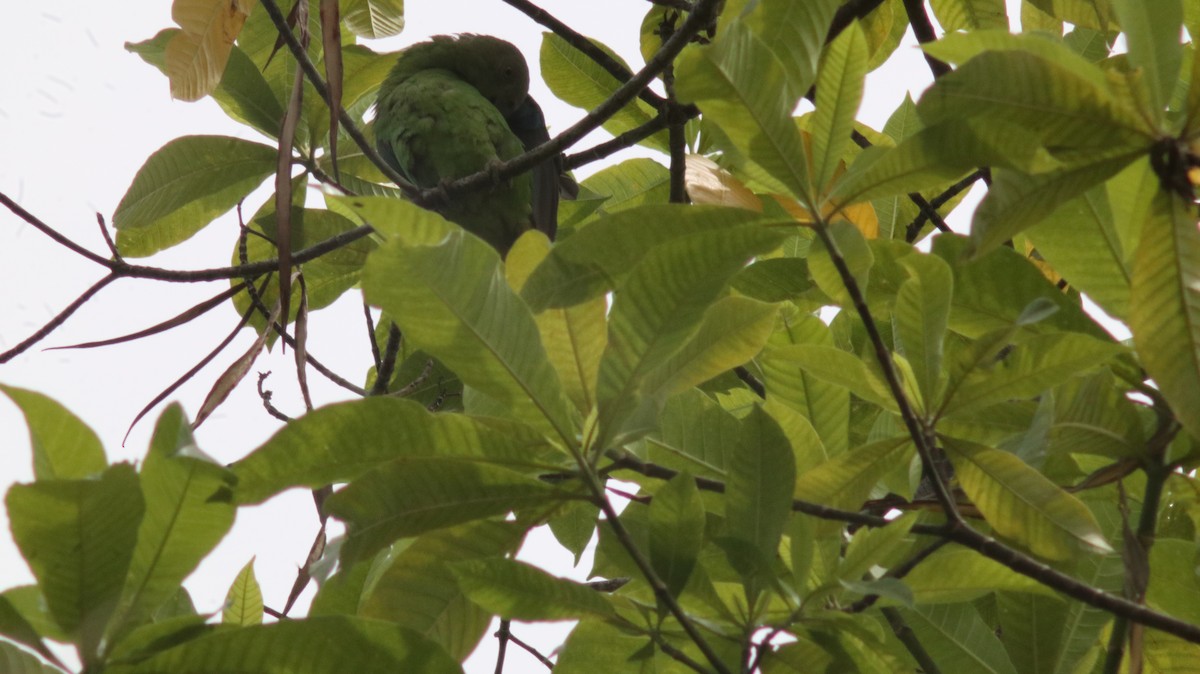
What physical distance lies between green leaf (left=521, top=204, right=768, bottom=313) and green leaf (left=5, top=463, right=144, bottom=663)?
489 mm

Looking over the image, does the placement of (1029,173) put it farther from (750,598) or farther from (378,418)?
(378,418)

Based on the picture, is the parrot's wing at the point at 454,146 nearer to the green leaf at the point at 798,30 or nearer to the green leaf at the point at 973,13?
the green leaf at the point at 973,13

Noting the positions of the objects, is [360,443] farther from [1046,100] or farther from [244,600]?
[1046,100]

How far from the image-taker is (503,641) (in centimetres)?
257

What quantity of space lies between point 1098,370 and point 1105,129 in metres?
0.44

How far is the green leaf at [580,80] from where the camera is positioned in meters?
2.95

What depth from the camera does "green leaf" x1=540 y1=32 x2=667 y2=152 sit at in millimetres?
2953

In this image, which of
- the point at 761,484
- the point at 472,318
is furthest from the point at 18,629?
the point at 761,484

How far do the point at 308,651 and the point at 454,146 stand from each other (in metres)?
3.46

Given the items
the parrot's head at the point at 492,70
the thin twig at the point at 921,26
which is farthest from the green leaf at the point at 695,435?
the parrot's head at the point at 492,70

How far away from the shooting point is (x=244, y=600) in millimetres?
1793

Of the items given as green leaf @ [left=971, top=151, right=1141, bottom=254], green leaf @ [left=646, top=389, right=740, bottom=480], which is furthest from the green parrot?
green leaf @ [left=971, top=151, right=1141, bottom=254]

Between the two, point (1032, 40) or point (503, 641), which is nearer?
point (1032, 40)

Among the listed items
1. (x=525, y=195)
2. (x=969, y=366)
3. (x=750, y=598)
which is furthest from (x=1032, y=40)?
(x=525, y=195)
